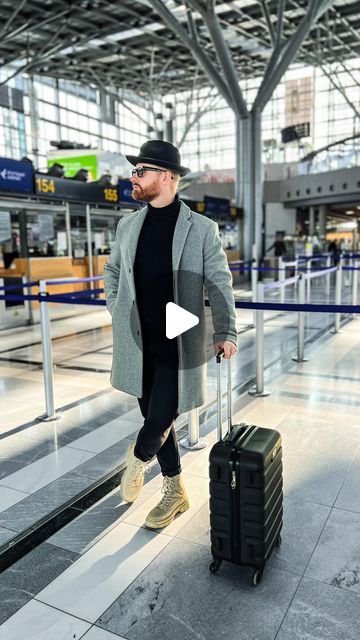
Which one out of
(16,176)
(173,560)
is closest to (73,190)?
(16,176)

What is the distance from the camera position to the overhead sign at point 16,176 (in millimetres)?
10273

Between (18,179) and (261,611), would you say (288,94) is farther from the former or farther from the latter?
(261,611)

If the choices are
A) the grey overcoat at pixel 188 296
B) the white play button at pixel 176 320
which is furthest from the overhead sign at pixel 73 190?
the white play button at pixel 176 320

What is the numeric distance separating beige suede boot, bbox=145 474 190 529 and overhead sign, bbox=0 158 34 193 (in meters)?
9.00

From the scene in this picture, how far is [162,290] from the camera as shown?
239 centimetres

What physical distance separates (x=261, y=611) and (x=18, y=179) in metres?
10.3

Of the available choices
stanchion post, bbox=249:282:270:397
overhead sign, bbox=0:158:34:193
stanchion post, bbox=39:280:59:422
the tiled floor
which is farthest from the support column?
the tiled floor

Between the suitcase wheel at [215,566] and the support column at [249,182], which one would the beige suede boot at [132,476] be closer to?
the suitcase wheel at [215,566]

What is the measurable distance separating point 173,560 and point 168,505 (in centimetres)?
36

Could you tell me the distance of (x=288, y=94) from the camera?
42.6 metres

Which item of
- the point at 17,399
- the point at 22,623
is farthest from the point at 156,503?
the point at 17,399

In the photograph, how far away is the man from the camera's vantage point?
237 cm

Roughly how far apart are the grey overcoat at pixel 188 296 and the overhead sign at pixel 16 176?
876 cm

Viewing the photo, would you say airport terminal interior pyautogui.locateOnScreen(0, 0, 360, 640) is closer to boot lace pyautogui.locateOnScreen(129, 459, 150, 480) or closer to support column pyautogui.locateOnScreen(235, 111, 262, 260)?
boot lace pyautogui.locateOnScreen(129, 459, 150, 480)
